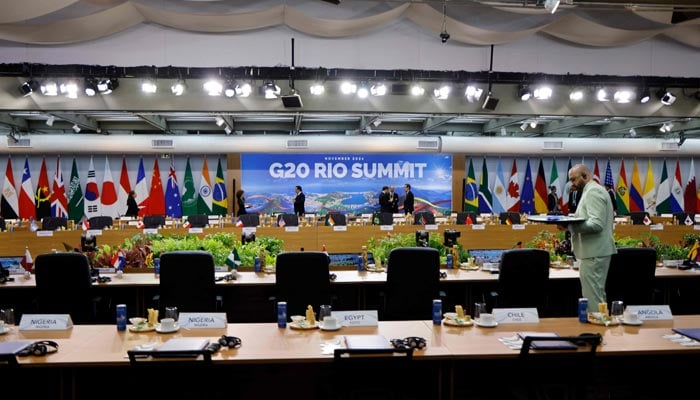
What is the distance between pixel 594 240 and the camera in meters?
4.66

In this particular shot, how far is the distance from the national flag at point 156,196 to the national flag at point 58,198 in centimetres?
225

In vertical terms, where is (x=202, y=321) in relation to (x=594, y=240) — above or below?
below

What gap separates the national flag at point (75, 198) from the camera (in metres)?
14.5

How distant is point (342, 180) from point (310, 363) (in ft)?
40.6

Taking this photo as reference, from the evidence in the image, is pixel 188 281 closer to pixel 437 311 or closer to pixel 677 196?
pixel 437 311

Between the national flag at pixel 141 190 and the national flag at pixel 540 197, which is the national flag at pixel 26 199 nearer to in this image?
the national flag at pixel 141 190

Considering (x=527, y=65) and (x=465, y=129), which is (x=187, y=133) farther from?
(x=527, y=65)

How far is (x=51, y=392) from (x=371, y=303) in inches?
128

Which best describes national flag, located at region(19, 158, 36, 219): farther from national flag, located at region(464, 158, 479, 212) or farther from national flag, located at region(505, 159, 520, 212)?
national flag, located at region(505, 159, 520, 212)

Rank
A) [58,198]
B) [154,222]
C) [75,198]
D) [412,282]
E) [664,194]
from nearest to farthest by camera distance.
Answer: [412,282] < [154,222] < [58,198] < [75,198] < [664,194]

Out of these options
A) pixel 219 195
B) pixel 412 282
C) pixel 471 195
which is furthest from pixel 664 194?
pixel 412 282

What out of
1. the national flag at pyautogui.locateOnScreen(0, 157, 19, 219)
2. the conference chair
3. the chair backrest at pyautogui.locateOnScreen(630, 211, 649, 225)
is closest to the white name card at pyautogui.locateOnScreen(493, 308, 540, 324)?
the conference chair

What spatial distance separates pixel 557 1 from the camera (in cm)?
509

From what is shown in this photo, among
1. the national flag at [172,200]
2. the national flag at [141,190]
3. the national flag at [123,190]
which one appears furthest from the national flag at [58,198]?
the national flag at [172,200]
